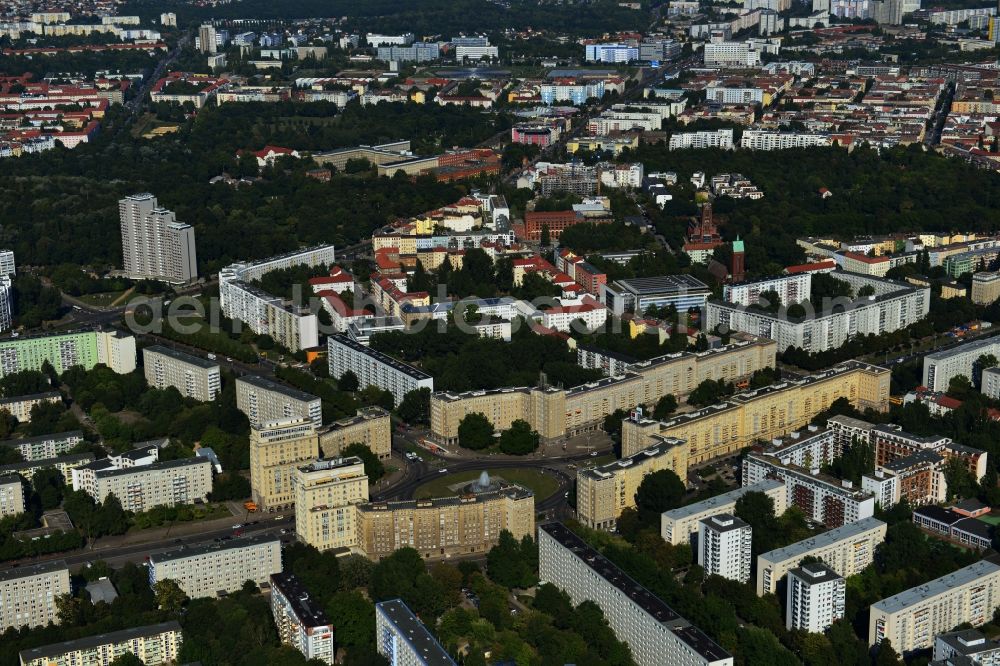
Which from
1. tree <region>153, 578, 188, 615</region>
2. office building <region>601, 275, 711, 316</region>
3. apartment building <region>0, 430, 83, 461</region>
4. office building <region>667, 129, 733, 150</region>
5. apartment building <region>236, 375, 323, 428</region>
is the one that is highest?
office building <region>667, 129, 733, 150</region>

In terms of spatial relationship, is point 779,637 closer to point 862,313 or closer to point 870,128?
point 862,313

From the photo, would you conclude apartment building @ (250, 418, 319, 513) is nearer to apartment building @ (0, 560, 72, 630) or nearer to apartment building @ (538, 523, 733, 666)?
apartment building @ (0, 560, 72, 630)

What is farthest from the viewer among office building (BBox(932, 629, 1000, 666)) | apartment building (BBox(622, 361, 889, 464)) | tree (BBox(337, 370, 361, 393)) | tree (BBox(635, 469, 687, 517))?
tree (BBox(337, 370, 361, 393))

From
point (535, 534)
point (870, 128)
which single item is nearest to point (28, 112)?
point (870, 128)

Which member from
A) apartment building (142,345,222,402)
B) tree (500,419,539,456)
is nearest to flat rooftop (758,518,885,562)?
tree (500,419,539,456)

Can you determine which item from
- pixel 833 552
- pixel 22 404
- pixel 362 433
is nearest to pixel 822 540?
pixel 833 552

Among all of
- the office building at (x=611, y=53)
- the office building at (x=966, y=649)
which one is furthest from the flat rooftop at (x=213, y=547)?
the office building at (x=611, y=53)

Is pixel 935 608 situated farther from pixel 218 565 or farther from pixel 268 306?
pixel 268 306

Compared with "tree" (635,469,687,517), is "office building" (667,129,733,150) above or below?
above
